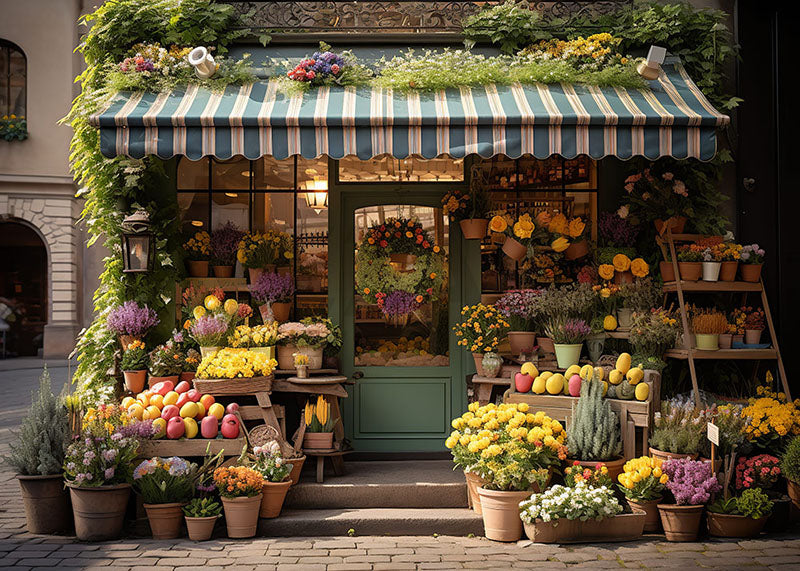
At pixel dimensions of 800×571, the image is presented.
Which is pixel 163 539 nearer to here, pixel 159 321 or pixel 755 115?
pixel 159 321

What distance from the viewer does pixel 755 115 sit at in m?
8.72

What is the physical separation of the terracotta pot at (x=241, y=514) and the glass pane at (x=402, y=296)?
2.54 m

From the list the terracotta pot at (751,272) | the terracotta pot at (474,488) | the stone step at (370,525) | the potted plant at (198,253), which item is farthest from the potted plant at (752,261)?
the potted plant at (198,253)

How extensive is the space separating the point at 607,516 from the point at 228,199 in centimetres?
539

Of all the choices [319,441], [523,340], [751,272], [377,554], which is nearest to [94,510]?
[319,441]

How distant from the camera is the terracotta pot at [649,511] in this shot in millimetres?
6824

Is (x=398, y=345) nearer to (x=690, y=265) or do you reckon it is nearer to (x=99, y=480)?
(x=690, y=265)

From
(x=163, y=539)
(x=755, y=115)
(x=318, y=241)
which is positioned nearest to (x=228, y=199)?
(x=318, y=241)

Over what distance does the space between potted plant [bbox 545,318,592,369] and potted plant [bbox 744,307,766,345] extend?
160 centimetres

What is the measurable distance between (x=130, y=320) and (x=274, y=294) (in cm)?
153

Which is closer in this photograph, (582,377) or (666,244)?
(582,377)

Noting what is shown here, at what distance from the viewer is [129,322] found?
845 cm

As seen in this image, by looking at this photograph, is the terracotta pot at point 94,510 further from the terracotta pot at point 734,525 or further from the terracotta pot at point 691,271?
the terracotta pot at point 691,271

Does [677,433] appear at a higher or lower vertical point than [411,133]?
lower
